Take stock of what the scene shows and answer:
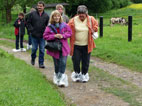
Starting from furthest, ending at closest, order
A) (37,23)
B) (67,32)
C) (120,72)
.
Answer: (37,23)
(120,72)
(67,32)

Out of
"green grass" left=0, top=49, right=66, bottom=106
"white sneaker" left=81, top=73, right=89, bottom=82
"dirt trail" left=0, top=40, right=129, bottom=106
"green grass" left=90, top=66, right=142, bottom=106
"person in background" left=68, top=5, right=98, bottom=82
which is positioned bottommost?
"dirt trail" left=0, top=40, right=129, bottom=106

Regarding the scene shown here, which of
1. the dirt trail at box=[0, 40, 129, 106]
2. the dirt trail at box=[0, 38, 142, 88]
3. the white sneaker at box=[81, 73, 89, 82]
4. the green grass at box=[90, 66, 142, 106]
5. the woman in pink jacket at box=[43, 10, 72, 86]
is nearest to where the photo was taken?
the dirt trail at box=[0, 40, 129, 106]

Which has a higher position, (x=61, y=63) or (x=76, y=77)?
(x=61, y=63)

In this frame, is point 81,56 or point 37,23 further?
point 37,23

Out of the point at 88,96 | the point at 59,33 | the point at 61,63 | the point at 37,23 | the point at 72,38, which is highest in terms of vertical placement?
the point at 37,23

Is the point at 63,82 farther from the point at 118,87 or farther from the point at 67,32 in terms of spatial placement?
the point at 118,87

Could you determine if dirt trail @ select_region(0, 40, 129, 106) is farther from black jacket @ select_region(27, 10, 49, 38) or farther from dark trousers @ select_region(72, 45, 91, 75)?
black jacket @ select_region(27, 10, 49, 38)

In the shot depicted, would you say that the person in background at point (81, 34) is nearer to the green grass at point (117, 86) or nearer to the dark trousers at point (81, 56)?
the dark trousers at point (81, 56)

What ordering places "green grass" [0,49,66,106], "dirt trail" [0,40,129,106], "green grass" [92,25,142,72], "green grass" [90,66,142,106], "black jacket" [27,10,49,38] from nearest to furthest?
"green grass" [0,49,66,106] < "dirt trail" [0,40,129,106] < "green grass" [90,66,142,106] < "black jacket" [27,10,49,38] < "green grass" [92,25,142,72]

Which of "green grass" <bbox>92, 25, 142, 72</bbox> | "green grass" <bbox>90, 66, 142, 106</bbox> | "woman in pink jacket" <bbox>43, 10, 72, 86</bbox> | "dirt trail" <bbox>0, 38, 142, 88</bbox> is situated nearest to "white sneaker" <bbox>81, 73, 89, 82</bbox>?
"green grass" <bbox>90, 66, 142, 106</bbox>

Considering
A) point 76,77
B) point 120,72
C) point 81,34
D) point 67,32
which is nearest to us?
point 67,32

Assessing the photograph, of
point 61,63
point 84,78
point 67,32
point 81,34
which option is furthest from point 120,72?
point 67,32

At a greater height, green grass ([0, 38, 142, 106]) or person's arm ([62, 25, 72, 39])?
person's arm ([62, 25, 72, 39])

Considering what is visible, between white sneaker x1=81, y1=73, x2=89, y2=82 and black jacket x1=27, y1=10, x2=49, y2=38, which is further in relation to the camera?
black jacket x1=27, y1=10, x2=49, y2=38
